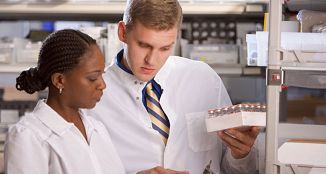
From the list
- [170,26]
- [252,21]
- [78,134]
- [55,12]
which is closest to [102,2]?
[55,12]

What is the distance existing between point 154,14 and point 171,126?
0.38m

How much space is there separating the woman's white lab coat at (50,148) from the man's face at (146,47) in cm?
25

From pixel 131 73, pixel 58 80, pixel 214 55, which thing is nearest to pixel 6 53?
pixel 214 55

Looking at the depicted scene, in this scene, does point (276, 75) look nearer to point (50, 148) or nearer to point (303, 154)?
point (303, 154)

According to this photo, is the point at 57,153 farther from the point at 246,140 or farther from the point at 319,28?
the point at 319,28

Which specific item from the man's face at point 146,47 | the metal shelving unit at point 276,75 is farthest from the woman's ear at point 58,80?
the metal shelving unit at point 276,75

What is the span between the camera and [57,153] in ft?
4.12

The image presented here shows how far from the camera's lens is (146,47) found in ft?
4.88

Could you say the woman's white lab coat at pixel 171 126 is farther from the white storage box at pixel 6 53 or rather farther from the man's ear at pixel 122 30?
the white storage box at pixel 6 53

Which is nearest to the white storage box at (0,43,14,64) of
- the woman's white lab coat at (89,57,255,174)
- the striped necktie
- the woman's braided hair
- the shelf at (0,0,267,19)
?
the shelf at (0,0,267,19)

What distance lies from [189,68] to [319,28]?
0.47m

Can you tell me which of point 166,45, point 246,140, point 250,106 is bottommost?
point 246,140

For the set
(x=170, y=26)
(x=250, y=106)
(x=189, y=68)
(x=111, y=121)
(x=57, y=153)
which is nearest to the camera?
(x=57, y=153)

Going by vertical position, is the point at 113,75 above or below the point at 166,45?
below
